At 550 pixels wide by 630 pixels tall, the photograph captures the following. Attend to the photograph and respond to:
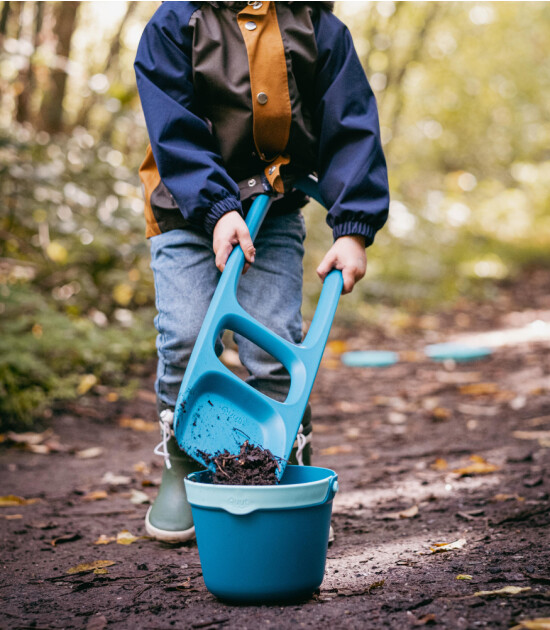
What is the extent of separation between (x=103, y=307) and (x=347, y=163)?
325cm

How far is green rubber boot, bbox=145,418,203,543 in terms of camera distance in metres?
1.99

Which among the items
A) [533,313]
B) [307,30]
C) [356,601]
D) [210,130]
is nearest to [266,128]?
[210,130]

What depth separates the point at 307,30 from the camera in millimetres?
1918

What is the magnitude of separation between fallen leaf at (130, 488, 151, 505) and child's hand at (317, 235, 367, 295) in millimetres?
1133

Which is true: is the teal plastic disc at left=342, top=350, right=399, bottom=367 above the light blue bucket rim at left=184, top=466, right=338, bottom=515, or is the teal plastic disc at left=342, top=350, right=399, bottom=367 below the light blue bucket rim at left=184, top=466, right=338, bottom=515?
below

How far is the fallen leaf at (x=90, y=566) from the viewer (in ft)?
5.81

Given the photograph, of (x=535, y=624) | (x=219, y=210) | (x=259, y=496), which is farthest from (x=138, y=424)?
(x=535, y=624)

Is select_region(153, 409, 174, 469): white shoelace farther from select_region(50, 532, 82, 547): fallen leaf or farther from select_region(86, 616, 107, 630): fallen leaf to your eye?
select_region(86, 616, 107, 630): fallen leaf

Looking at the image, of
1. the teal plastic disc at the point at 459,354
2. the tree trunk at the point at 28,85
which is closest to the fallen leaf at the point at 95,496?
the teal plastic disc at the point at 459,354

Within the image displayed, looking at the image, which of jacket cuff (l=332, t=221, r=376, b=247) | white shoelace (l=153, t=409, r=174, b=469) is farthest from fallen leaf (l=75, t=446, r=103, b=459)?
jacket cuff (l=332, t=221, r=376, b=247)

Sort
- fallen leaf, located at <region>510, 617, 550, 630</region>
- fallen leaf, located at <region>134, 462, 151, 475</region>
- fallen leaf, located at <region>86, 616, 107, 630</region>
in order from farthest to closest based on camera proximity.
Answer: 1. fallen leaf, located at <region>134, 462, 151, 475</region>
2. fallen leaf, located at <region>86, 616, 107, 630</region>
3. fallen leaf, located at <region>510, 617, 550, 630</region>

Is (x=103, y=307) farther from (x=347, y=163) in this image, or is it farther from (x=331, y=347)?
(x=347, y=163)

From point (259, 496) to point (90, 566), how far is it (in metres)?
0.66

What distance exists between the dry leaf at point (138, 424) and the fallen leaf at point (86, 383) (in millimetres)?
342
